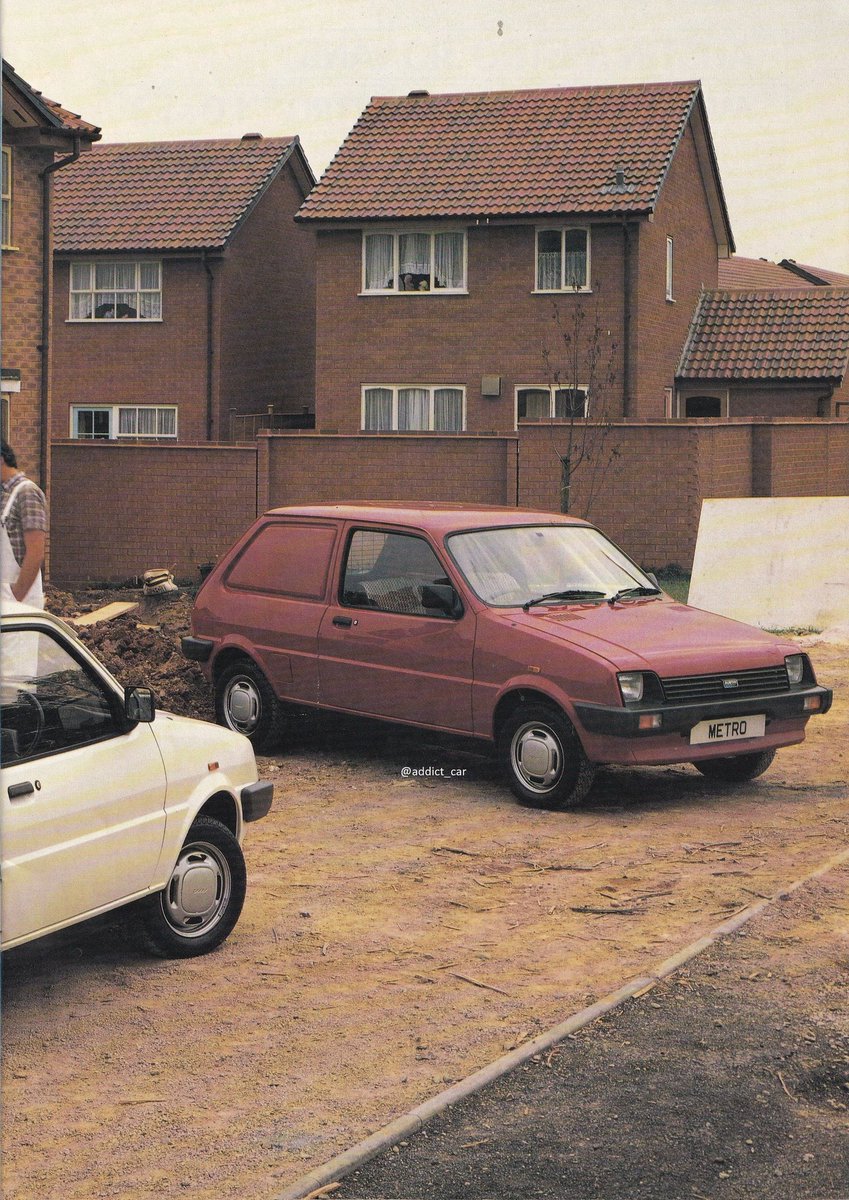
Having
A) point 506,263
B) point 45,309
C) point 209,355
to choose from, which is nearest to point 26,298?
point 45,309

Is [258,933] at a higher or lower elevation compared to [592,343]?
lower

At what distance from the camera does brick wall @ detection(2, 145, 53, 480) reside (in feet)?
73.5

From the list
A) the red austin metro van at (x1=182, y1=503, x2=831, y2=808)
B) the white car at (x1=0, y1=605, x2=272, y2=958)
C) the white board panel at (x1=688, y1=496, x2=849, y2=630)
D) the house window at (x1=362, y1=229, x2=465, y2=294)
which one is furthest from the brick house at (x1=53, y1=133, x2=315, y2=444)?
the white car at (x1=0, y1=605, x2=272, y2=958)

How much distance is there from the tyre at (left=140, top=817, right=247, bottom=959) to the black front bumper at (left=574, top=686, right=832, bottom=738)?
283cm

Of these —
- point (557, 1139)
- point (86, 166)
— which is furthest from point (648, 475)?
point (557, 1139)

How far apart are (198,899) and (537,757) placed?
10.7 ft

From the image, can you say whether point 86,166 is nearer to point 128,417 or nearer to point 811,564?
point 128,417

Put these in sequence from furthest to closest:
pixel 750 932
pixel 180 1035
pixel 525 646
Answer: pixel 525 646, pixel 750 932, pixel 180 1035

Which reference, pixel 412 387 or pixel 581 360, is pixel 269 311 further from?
pixel 581 360

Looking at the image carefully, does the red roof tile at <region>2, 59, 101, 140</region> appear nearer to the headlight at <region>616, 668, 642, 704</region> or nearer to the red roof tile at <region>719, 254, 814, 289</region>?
the headlight at <region>616, 668, 642, 704</region>

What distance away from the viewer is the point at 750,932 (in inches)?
275

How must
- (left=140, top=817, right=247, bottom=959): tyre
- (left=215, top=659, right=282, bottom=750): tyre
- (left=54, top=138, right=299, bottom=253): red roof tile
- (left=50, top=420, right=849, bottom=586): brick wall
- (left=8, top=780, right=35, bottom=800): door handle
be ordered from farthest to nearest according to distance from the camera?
(left=54, top=138, right=299, bottom=253): red roof tile < (left=50, top=420, right=849, bottom=586): brick wall < (left=215, top=659, right=282, bottom=750): tyre < (left=140, top=817, right=247, bottom=959): tyre < (left=8, top=780, right=35, bottom=800): door handle

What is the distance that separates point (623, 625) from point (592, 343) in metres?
21.4

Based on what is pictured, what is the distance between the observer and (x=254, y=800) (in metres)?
7.07
